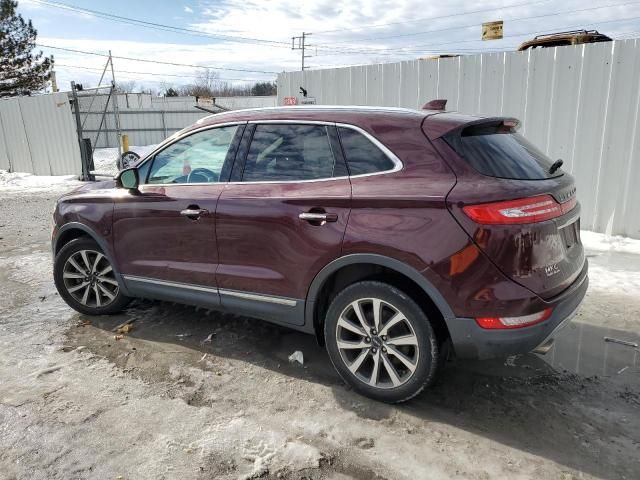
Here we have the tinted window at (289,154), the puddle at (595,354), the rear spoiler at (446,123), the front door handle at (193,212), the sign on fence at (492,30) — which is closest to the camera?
the rear spoiler at (446,123)

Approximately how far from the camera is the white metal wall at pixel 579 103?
664 cm

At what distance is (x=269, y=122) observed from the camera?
3.63 meters

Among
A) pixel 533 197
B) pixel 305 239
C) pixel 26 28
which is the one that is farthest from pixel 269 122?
pixel 26 28

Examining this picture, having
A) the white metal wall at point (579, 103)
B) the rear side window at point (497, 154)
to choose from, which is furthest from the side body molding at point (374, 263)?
the white metal wall at point (579, 103)

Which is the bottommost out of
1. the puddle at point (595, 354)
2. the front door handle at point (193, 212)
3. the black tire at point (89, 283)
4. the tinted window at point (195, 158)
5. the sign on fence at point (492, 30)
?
the puddle at point (595, 354)

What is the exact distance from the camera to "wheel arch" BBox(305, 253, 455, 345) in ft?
9.42

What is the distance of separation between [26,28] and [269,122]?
36343 millimetres

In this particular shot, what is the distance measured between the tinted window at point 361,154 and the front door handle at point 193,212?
3.83 feet

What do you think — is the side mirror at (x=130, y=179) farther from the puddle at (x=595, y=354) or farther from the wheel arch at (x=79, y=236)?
the puddle at (x=595, y=354)

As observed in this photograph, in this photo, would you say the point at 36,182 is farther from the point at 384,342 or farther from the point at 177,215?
the point at 384,342

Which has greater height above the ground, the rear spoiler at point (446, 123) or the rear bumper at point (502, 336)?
the rear spoiler at point (446, 123)

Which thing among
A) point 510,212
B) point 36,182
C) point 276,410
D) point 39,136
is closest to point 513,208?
point 510,212

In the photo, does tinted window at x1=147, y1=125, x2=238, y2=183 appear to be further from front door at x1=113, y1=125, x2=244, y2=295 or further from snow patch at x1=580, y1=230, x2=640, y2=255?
snow patch at x1=580, y1=230, x2=640, y2=255

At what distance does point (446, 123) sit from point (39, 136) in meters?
16.8
